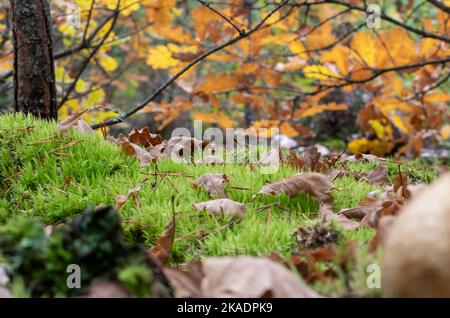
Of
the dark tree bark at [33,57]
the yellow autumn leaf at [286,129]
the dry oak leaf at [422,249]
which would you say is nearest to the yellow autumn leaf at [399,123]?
the yellow autumn leaf at [286,129]

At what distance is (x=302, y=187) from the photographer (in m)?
1.95

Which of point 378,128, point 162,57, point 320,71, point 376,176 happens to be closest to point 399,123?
point 378,128

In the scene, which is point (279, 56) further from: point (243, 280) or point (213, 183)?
point (243, 280)

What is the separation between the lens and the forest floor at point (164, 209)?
3.72 ft

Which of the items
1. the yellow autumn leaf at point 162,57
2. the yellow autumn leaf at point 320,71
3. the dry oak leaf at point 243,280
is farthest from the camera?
the yellow autumn leaf at point 162,57

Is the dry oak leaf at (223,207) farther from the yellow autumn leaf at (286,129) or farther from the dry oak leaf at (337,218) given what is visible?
the yellow autumn leaf at (286,129)

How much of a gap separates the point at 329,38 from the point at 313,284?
3.67m

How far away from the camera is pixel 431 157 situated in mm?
6098

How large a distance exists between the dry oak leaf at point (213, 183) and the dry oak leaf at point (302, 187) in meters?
0.18

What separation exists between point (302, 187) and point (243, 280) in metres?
1.02

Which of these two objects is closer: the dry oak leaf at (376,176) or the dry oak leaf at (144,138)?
the dry oak leaf at (376,176)

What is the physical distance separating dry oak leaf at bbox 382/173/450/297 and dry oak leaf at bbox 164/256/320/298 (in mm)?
202
